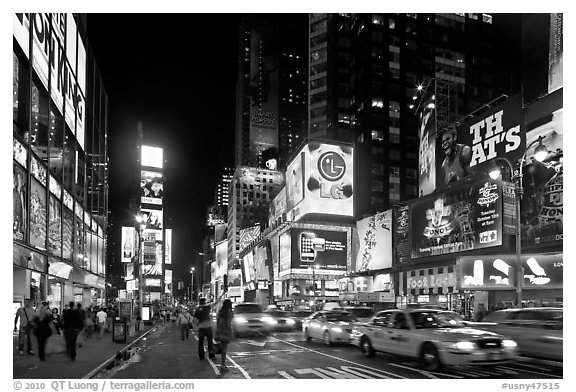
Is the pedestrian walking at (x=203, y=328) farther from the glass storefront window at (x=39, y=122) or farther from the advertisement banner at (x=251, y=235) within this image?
the advertisement banner at (x=251, y=235)

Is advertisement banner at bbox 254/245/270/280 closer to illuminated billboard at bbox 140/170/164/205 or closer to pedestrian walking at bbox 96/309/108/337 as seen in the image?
illuminated billboard at bbox 140/170/164/205

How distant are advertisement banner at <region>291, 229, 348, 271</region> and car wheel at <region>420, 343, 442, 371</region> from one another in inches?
2445

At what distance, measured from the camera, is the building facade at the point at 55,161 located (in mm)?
26967

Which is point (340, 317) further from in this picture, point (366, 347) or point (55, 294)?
point (55, 294)


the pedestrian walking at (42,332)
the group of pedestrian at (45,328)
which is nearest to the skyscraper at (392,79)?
the group of pedestrian at (45,328)

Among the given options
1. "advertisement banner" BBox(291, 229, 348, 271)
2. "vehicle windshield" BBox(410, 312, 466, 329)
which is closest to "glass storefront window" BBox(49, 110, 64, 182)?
"vehicle windshield" BBox(410, 312, 466, 329)

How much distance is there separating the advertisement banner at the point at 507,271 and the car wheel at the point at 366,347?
24750 mm

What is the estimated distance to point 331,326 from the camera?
2075 centimetres
